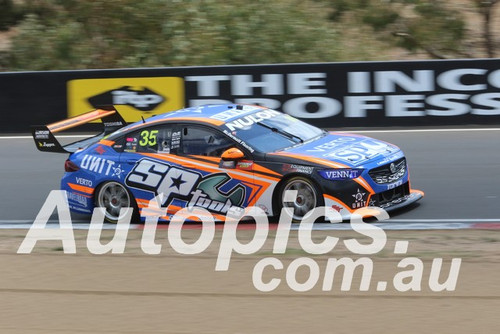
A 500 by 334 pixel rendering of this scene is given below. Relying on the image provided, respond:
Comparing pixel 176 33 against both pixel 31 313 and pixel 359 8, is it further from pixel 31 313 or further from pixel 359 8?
pixel 31 313

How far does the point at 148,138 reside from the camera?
10703 mm

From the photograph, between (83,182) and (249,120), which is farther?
(83,182)

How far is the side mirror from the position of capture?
10008 millimetres

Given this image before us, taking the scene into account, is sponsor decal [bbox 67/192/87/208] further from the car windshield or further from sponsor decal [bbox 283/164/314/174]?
sponsor decal [bbox 283/164/314/174]

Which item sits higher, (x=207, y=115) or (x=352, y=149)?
(x=207, y=115)

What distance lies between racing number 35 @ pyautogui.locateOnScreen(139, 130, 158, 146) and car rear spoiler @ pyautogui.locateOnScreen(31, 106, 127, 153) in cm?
96

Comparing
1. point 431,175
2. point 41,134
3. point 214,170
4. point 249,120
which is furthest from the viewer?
point 431,175

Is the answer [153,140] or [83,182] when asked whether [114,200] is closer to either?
[83,182]

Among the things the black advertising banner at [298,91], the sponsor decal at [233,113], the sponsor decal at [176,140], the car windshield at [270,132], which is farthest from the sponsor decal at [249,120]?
the black advertising banner at [298,91]

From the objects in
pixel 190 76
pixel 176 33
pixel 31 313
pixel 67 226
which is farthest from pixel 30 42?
pixel 31 313

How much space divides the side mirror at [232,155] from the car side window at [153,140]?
2.37ft

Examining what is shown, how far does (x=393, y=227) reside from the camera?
32.1 feet

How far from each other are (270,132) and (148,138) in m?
1.48

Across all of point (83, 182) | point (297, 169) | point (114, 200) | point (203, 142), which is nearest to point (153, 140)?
point (203, 142)
